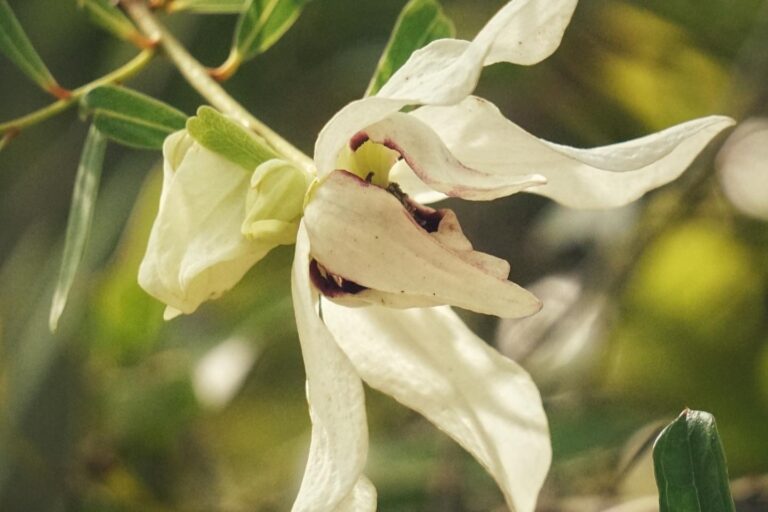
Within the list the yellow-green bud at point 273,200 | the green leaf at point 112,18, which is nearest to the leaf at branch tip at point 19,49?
the green leaf at point 112,18

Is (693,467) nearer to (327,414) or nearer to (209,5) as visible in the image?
(327,414)

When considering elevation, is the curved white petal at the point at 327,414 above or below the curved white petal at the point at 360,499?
above

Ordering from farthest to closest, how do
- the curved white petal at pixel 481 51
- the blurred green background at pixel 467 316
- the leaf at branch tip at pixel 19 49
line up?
the blurred green background at pixel 467 316
the leaf at branch tip at pixel 19 49
the curved white petal at pixel 481 51

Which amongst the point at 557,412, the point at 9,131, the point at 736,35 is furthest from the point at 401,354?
the point at 736,35

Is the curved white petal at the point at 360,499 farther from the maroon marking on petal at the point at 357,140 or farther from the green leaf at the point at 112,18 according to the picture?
the green leaf at the point at 112,18

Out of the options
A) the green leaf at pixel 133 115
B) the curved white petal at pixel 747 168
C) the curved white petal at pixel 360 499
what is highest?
the green leaf at pixel 133 115

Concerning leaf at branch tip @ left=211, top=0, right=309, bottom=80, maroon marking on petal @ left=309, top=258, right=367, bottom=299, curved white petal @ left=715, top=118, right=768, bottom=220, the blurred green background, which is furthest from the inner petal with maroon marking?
curved white petal @ left=715, top=118, right=768, bottom=220

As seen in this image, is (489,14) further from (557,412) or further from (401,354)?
(401,354)
